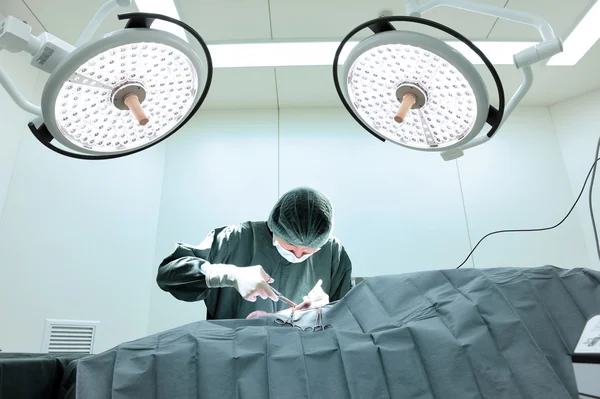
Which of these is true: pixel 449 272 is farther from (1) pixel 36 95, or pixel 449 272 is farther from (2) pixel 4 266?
(1) pixel 36 95

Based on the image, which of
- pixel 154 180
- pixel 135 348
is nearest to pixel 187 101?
pixel 135 348

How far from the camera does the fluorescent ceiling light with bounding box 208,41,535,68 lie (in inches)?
79.6

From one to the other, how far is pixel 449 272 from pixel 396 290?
12 centimetres

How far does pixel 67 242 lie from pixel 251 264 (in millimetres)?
741

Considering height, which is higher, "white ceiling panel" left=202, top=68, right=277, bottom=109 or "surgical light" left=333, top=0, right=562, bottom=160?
"white ceiling panel" left=202, top=68, right=277, bottom=109

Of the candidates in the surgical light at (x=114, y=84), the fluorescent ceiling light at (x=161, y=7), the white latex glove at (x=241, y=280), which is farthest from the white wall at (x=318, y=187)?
the surgical light at (x=114, y=84)

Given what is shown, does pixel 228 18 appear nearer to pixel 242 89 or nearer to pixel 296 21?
pixel 296 21

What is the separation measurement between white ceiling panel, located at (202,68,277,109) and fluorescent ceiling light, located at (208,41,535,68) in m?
0.09

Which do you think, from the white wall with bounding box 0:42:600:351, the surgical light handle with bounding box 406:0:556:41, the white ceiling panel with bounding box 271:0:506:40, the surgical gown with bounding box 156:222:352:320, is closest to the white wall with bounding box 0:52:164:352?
the white wall with bounding box 0:42:600:351

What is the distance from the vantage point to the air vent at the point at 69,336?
1.64 meters

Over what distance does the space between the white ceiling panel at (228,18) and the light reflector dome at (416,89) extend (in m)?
1.18

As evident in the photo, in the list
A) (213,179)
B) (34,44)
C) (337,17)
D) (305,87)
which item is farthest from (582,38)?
(34,44)

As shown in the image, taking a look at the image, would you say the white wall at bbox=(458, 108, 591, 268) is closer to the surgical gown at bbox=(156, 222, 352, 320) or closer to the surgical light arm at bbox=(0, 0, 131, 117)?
the surgical gown at bbox=(156, 222, 352, 320)

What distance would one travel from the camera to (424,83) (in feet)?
2.55
